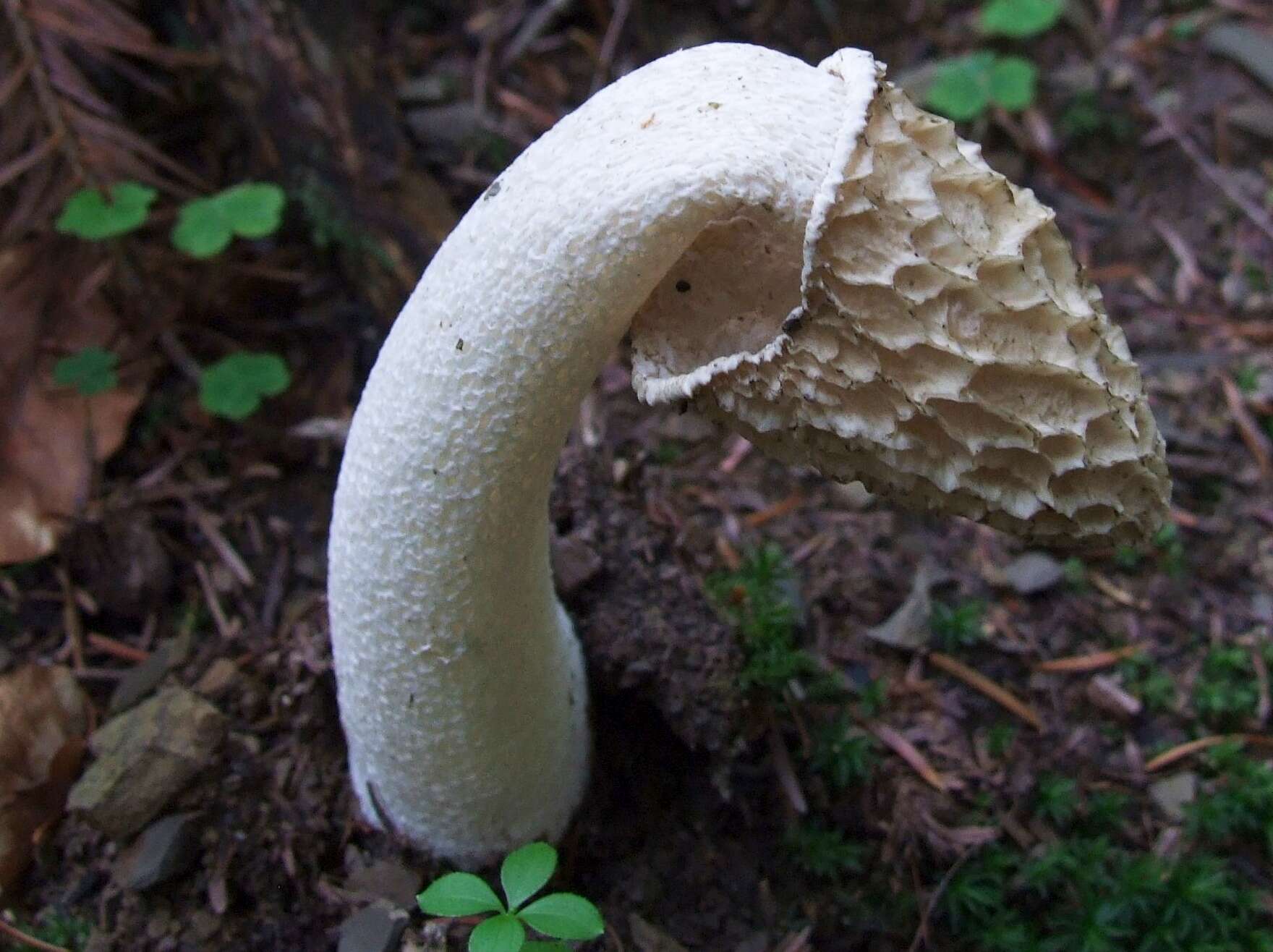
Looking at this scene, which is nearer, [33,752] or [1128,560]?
[33,752]

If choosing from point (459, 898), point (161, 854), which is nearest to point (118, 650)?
point (161, 854)

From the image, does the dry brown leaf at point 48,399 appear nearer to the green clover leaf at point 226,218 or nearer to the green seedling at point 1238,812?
the green clover leaf at point 226,218

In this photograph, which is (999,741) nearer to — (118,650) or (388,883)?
(388,883)

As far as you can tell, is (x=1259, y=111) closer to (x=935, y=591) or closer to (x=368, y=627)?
(x=935, y=591)

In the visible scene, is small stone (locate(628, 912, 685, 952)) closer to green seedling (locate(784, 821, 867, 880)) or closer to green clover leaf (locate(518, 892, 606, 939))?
green seedling (locate(784, 821, 867, 880))

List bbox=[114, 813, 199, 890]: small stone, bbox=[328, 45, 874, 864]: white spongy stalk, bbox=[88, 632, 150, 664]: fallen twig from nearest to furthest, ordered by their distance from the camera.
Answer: bbox=[328, 45, 874, 864]: white spongy stalk < bbox=[114, 813, 199, 890]: small stone < bbox=[88, 632, 150, 664]: fallen twig

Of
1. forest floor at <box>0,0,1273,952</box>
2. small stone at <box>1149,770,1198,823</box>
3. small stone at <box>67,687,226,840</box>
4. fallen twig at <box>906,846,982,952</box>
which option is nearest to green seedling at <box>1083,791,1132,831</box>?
forest floor at <box>0,0,1273,952</box>
